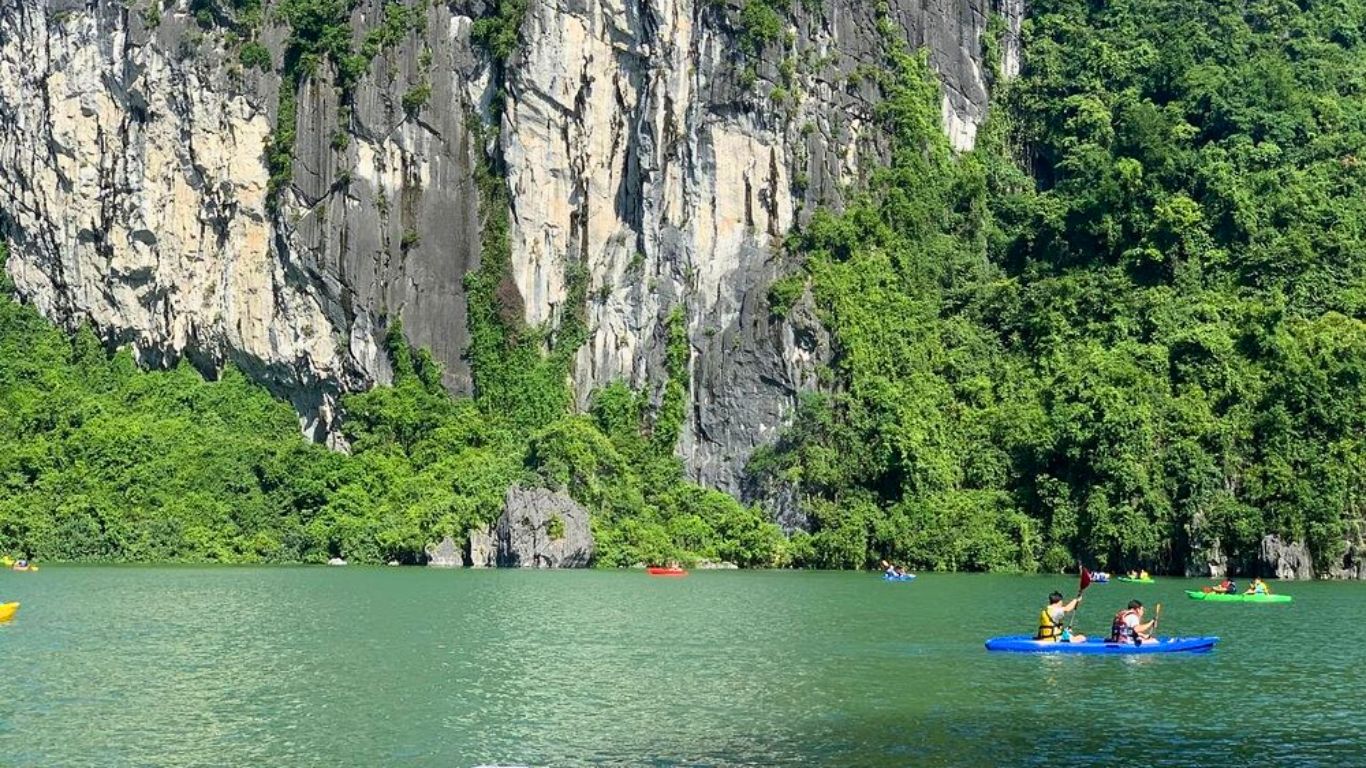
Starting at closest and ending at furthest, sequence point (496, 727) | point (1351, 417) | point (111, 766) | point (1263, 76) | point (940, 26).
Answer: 1. point (111, 766)
2. point (496, 727)
3. point (1351, 417)
4. point (1263, 76)
5. point (940, 26)

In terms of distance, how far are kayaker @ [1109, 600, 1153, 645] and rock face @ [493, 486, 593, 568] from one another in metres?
39.3

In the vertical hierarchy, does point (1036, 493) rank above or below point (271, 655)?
above

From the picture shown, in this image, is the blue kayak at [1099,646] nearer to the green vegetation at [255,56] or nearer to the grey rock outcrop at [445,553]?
the grey rock outcrop at [445,553]

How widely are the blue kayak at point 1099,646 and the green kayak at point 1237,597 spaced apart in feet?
57.3

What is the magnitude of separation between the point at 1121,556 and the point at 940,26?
40782mm

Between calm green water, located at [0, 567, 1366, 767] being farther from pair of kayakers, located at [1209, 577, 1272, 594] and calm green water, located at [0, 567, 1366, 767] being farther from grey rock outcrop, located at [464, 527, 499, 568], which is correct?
grey rock outcrop, located at [464, 527, 499, 568]

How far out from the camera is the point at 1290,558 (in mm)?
64750

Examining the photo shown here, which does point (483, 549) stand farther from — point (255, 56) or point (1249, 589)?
point (1249, 589)

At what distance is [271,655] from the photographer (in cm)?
3297

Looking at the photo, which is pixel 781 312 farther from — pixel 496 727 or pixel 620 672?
pixel 496 727

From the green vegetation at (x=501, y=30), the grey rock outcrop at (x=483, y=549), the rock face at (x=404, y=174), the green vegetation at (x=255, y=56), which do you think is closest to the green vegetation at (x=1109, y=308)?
the rock face at (x=404, y=174)

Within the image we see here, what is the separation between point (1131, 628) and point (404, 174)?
62.3 meters

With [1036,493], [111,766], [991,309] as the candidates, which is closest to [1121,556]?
[1036,493]

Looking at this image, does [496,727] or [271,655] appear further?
[271,655]
